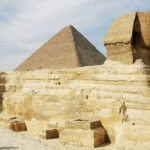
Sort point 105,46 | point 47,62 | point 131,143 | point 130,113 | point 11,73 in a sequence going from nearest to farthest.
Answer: point 131,143 < point 130,113 < point 105,46 < point 11,73 < point 47,62

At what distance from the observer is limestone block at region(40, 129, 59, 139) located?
10792 mm

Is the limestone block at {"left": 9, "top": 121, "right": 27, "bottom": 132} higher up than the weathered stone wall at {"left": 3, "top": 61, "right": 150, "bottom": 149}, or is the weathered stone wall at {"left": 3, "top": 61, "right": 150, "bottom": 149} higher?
the weathered stone wall at {"left": 3, "top": 61, "right": 150, "bottom": 149}

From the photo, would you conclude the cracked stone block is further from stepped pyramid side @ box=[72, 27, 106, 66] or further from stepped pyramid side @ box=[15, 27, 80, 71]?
stepped pyramid side @ box=[72, 27, 106, 66]

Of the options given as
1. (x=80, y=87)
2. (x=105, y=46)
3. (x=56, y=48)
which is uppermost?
(x=56, y=48)

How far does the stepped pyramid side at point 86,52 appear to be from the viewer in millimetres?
20364

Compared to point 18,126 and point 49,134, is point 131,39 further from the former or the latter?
point 18,126

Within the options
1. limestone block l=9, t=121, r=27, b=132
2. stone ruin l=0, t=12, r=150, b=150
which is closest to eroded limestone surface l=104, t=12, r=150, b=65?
stone ruin l=0, t=12, r=150, b=150

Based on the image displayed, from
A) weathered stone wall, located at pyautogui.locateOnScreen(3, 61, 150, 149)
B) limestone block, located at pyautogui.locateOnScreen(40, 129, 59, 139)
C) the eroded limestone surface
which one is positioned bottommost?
limestone block, located at pyautogui.locateOnScreen(40, 129, 59, 139)

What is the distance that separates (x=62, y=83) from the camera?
12070mm

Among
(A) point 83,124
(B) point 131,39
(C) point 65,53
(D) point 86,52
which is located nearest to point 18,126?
(A) point 83,124

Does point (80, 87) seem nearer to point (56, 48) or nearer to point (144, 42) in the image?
point (144, 42)

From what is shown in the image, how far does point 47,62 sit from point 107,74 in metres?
11.0

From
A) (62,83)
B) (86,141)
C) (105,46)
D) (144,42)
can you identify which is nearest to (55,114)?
(62,83)

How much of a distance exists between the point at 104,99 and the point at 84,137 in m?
1.58
